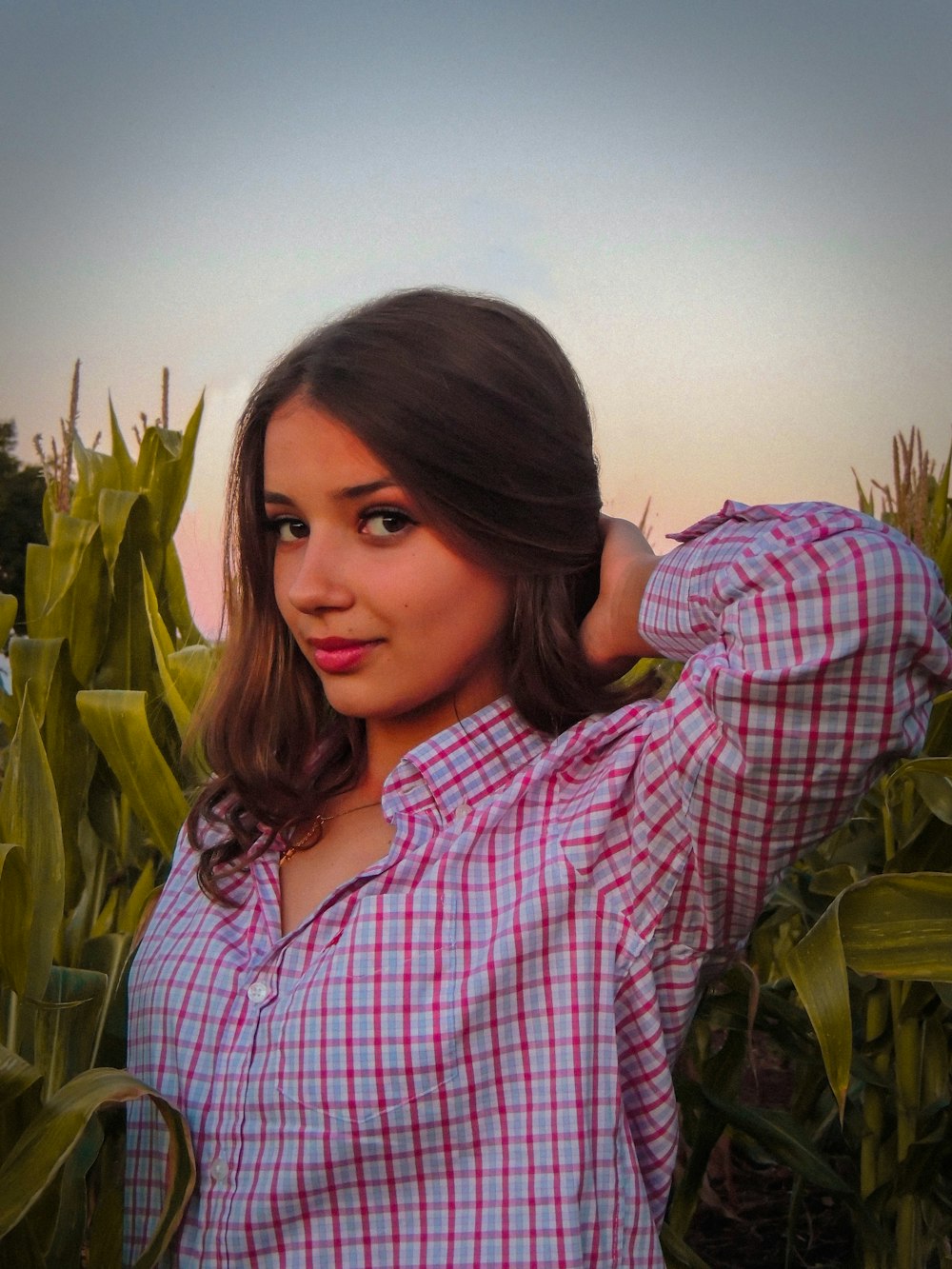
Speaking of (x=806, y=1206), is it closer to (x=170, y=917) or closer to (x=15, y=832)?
(x=170, y=917)

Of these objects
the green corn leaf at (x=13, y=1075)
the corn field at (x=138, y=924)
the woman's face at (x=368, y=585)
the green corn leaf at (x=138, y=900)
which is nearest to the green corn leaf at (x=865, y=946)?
the corn field at (x=138, y=924)

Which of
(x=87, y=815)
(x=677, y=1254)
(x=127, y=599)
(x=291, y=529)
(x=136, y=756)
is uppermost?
(x=291, y=529)

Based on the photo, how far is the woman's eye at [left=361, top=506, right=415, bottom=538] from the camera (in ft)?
2.93

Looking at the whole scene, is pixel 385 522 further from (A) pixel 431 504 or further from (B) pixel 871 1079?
(B) pixel 871 1079

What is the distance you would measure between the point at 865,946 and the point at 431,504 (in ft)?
1.34

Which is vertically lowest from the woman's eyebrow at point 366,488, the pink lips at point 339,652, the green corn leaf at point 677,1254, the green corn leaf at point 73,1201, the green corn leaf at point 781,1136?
the green corn leaf at point 677,1254

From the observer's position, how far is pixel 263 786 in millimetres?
1022

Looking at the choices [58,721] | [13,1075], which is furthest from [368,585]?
[58,721]

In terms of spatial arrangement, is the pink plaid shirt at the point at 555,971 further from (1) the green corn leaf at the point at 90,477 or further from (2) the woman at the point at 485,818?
(1) the green corn leaf at the point at 90,477

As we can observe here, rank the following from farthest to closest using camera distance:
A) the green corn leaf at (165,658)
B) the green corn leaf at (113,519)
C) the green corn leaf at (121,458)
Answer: the green corn leaf at (121,458) < the green corn leaf at (113,519) < the green corn leaf at (165,658)

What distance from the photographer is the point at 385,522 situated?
0.90 m

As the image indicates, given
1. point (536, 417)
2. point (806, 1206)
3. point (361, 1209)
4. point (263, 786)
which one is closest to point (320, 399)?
point (536, 417)

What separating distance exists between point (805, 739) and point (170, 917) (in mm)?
511

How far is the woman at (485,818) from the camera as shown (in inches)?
28.9
